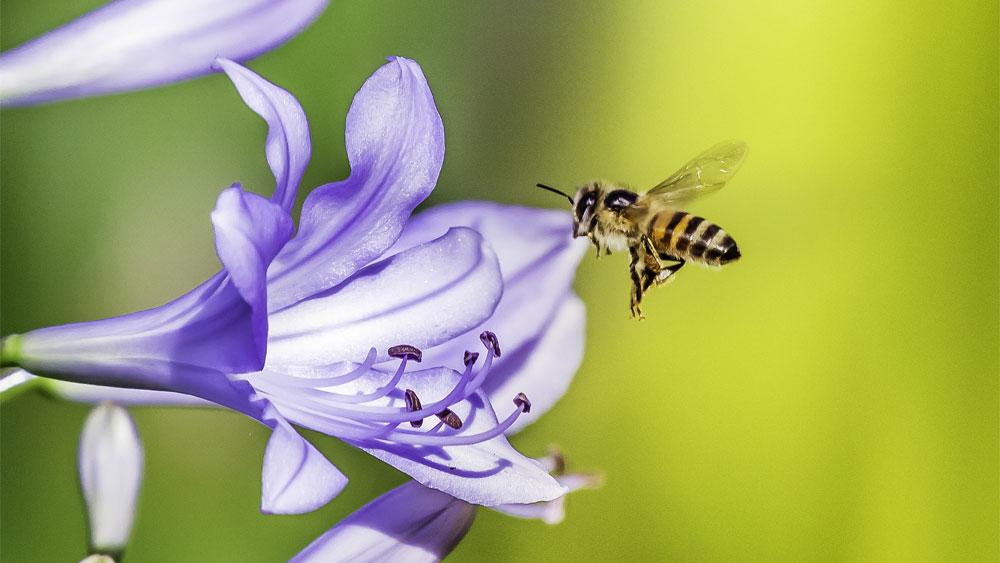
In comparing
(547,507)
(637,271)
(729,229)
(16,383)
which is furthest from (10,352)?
(729,229)

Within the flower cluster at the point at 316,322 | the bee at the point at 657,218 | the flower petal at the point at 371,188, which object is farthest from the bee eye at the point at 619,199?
the flower petal at the point at 371,188

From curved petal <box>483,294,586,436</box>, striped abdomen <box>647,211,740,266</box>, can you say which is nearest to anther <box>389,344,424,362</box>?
curved petal <box>483,294,586,436</box>

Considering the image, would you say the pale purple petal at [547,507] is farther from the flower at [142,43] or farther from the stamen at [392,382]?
the flower at [142,43]

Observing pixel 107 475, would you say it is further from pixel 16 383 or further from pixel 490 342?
pixel 490 342

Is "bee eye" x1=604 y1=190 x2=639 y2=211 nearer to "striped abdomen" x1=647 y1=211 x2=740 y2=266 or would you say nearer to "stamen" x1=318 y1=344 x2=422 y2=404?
"striped abdomen" x1=647 y1=211 x2=740 y2=266

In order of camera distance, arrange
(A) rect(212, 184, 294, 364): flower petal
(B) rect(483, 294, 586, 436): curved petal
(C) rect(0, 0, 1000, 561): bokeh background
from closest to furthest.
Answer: (A) rect(212, 184, 294, 364): flower petal
(B) rect(483, 294, 586, 436): curved petal
(C) rect(0, 0, 1000, 561): bokeh background

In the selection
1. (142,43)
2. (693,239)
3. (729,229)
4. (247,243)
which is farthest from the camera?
(729,229)

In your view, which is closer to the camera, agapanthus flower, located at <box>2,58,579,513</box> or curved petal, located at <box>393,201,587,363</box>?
agapanthus flower, located at <box>2,58,579,513</box>

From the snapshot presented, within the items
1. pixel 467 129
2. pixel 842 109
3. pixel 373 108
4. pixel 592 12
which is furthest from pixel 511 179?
pixel 373 108
